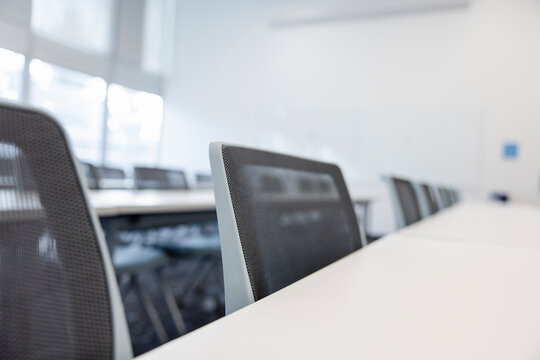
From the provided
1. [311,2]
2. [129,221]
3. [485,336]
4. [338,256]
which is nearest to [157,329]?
[129,221]

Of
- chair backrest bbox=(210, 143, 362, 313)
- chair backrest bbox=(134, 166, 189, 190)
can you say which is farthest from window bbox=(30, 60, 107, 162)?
chair backrest bbox=(210, 143, 362, 313)

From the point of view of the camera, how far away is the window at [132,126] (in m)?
6.68

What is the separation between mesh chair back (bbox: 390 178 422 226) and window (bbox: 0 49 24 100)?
14.9ft

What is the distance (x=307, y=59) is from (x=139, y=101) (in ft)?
9.53

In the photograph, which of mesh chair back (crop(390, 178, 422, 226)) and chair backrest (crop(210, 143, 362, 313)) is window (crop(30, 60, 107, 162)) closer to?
mesh chair back (crop(390, 178, 422, 226))

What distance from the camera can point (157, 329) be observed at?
2242 mm

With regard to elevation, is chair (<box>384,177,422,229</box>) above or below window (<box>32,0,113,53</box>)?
below

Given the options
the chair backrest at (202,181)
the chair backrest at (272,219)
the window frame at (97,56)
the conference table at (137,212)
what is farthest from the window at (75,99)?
the chair backrest at (272,219)

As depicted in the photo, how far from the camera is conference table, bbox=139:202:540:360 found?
48 centimetres

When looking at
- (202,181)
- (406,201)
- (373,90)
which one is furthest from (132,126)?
(406,201)

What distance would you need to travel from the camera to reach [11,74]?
515 centimetres

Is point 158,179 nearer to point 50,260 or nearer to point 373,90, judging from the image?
point 50,260

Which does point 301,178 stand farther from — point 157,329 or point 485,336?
point 157,329

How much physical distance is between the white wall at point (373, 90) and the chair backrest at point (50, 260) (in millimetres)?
5993
